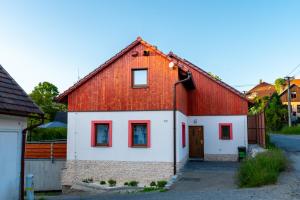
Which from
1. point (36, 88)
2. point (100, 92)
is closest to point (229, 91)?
point (100, 92)

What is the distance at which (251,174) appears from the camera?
10508 mm

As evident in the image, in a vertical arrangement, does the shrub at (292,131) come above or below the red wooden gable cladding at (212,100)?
below

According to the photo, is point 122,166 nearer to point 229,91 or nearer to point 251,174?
point 251,174

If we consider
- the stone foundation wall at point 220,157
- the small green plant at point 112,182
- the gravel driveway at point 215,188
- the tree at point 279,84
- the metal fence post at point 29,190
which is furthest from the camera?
the tree at point 279,84

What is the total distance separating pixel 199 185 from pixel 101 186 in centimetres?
478

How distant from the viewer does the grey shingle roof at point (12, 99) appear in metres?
8.25

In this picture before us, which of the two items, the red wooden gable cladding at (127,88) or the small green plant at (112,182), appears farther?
the red wooden gable cladding at (127,88)

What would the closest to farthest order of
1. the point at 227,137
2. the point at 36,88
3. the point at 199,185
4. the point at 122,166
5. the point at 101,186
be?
1. the point at 199,185
2. the point at 101,186
3. the point at 122,166
4. the point at 227,137
5. the point at 36,88

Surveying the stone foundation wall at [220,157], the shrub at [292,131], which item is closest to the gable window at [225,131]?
the stone foundation wall at [220,157]

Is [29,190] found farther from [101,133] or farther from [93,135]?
[101,133]

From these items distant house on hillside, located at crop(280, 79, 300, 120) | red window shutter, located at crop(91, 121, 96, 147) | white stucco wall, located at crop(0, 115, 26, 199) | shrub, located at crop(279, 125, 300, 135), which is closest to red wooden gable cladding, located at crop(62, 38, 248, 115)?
red window shutter, located at crop(91, 121, 96, 147)

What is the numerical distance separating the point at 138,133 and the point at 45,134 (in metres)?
11.8

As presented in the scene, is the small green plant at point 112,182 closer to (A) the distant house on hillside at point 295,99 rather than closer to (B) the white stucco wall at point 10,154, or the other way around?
(B) the white stucco wall at point 10,154

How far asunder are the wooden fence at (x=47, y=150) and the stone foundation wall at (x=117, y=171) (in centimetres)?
122
